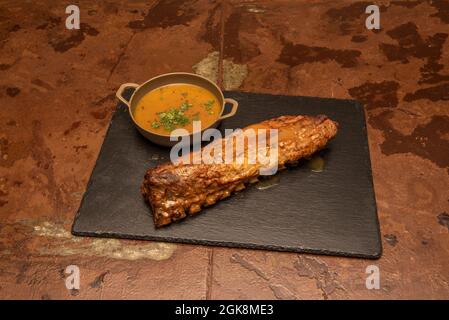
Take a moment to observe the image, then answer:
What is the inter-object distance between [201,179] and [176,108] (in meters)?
0.54

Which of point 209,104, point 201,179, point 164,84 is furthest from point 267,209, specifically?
point 164,84

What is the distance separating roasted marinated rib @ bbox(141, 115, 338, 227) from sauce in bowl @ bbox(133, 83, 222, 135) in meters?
0.25

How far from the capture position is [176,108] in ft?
8.09

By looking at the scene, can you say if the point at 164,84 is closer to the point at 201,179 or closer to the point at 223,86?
the point at 223,86

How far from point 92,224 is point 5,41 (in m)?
1.89

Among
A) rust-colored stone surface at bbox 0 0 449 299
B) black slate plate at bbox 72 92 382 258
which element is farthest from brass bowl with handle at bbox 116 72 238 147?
rust-colored stone surface at bbox 0 0 449 299

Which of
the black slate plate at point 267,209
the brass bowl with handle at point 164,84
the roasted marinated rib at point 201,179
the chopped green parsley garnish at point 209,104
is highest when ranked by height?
the brass bowl with handle at point 164,84

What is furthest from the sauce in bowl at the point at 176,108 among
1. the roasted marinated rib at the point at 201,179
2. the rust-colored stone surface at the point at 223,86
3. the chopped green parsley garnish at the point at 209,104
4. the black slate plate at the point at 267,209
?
the rust-colored stone surface at the point at 223,86

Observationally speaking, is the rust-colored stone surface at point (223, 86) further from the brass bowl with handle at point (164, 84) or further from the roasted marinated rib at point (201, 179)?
the brass bowl with handle at point (164, 84)

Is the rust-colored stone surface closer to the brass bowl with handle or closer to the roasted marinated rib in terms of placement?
the roasted marinated rib

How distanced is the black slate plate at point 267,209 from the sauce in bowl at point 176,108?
139 mm

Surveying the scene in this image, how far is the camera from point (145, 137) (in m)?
2.45

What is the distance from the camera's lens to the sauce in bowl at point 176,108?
238 centimetres

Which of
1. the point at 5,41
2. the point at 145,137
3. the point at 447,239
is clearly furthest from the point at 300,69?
the point at 5,41
